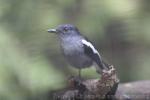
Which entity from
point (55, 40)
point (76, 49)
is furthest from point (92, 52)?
point (55, 40)

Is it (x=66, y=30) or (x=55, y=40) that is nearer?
(x=66, y=30)

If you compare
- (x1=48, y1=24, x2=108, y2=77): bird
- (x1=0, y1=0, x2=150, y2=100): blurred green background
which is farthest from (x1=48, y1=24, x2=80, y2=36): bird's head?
(x1=0, y1=0, x2=150, y2=100): blurred green background

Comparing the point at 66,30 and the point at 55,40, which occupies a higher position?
the point at 66,30

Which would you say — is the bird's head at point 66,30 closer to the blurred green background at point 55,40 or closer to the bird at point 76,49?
the bird at point 76,49

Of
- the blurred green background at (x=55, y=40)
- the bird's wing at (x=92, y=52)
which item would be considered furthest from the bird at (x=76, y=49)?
the blurred green background at (x=55, y=40)

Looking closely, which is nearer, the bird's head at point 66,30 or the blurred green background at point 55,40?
the bird's head at point 66,30

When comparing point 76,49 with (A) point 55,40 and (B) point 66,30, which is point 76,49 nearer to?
(B) point 66,30

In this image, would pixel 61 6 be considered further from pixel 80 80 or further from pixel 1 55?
pixel 80 80
